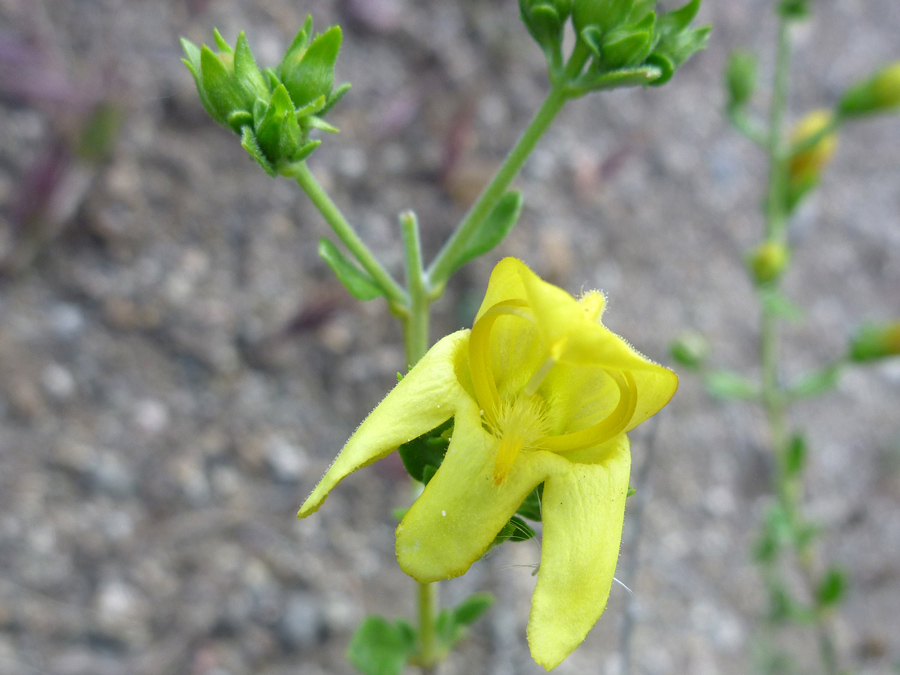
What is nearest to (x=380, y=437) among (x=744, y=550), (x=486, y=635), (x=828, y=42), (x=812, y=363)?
(x=486, y=635)

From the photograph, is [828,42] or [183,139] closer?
[183,139]

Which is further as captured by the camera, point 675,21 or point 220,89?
point 675,21

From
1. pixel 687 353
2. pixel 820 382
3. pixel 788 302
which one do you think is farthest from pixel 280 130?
pixel 820 382

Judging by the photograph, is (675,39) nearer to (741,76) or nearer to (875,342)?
(741,76)

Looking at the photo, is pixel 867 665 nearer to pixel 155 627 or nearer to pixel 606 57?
pixel 155 627

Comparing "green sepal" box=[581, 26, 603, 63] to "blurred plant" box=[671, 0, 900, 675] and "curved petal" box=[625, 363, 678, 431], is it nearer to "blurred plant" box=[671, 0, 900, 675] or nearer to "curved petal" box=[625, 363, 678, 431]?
"curved petal" box=[625, 363, 678, 431]

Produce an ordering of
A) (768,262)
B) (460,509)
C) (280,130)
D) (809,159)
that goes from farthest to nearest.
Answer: (809,159) < (768,262) < (280,130) < (460,509)
